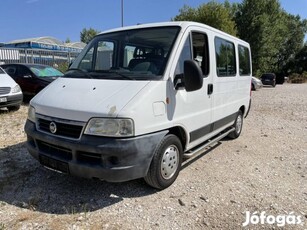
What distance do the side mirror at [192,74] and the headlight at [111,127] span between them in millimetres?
942

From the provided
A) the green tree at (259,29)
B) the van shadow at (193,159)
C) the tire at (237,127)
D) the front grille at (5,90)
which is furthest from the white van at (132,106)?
the green tree at (259,29)

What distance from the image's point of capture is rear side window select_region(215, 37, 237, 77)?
475 centimetres

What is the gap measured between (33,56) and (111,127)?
54.3 feet

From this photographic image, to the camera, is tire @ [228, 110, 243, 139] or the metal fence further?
the metal fence

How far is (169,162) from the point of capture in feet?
12.3

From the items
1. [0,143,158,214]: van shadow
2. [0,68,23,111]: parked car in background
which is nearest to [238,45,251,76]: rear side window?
[0,143,158,214]: van shadow

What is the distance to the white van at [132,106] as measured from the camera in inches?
122

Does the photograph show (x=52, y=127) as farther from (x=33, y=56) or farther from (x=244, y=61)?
(x=33, y=56)

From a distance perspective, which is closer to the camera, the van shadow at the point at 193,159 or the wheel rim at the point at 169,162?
the wheel rim at the point at 169,162

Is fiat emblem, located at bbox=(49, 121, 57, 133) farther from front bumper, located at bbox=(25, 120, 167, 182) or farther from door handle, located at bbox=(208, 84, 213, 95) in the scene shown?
door handle, located at bbox=(208, 84, 213, 95)

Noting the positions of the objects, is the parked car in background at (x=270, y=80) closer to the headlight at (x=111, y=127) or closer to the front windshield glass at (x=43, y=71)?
the front windshield glass at (x=43, y=71)

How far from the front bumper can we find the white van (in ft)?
0.04

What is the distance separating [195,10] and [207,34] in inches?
1220

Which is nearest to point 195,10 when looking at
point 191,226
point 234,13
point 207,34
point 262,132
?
point 234,13
